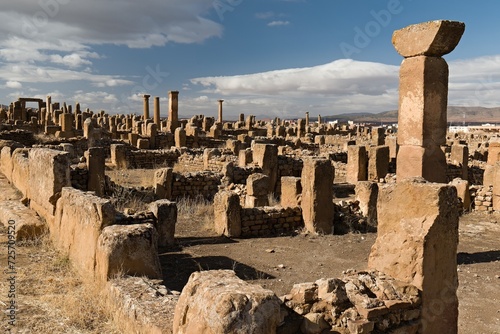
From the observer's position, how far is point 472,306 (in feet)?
20.1

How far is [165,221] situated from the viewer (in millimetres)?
8305

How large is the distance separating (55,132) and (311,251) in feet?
77.4

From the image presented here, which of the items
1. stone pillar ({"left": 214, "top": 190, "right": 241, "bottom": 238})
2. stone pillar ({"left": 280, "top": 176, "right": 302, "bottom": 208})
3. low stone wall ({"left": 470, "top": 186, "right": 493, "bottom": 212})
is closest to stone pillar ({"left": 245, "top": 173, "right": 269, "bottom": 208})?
stone pillar ({"left": 280, "top": 176, "right": 302, "bottom": 208})

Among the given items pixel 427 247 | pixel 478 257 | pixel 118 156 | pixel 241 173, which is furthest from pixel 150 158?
pixel 427 247

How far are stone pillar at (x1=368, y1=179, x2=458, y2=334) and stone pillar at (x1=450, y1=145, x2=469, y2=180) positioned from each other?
43.5 ft

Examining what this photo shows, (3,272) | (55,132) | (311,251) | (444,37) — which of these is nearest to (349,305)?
(3,272)

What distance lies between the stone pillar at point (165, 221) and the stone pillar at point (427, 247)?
487cm

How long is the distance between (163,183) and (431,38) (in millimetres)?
8190

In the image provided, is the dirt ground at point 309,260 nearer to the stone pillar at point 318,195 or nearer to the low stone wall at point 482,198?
the stone pillar at point 318,195

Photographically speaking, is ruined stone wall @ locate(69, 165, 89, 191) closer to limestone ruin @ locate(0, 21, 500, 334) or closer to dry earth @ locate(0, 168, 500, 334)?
limestone ruin @ locate(0, 21, 500, 334)

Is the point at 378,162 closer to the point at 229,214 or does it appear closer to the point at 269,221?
the point at 269,221

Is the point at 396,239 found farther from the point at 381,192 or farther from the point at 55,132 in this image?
the point at 55,132

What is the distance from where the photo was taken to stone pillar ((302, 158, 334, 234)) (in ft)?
31.0

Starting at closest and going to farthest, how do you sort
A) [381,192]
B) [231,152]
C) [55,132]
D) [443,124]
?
[381,192]
[443,124]
[231,152]
[55,132]
